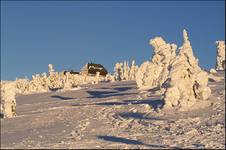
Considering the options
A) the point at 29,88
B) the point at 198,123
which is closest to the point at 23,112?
the point at 198,123

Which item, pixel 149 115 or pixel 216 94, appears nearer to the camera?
pixel 149 115

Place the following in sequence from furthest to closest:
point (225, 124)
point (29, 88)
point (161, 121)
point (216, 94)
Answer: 1. point (29, 88)
2. point (216, 94)
3. point (161, 121)
4. point (225, 124)

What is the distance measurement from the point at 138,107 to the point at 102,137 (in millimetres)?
4386

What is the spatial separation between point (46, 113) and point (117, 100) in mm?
3202

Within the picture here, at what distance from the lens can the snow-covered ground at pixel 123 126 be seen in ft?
49.1

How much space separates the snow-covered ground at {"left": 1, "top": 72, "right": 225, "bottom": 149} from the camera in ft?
49.1

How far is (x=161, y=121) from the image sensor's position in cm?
1739

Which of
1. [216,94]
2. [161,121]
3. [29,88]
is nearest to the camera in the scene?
[161,121]

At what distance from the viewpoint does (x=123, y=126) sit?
17641mm

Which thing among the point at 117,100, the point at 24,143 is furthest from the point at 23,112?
the point at 24,143

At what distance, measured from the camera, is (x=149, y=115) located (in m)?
18.6

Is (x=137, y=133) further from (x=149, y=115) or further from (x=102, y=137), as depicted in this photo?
(x=149, y=115)

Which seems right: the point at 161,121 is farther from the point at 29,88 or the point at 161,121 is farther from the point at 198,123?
the point at 29,88

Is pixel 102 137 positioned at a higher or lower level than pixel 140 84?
lower
